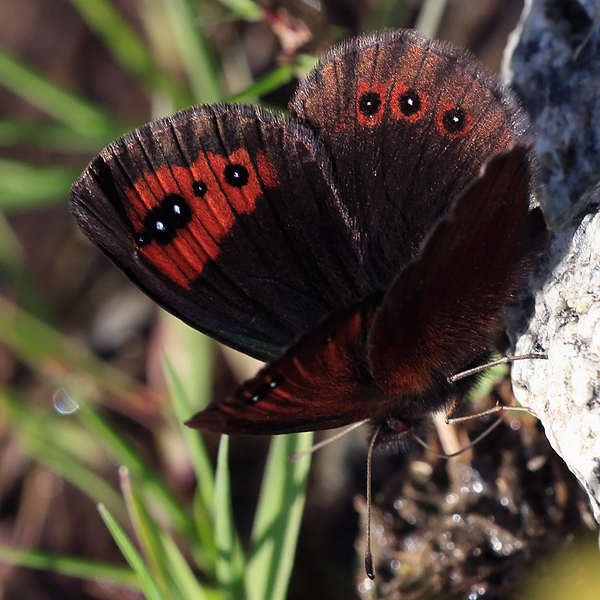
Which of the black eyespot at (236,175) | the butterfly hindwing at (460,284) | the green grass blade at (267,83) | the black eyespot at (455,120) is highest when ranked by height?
the green grass blade at (267,83)

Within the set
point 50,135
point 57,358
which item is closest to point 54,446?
point 57,358

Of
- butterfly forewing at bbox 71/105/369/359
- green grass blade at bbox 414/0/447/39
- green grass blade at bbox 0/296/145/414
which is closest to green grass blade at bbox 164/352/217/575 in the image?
butterfly forewing at bbox 71/105/369/359

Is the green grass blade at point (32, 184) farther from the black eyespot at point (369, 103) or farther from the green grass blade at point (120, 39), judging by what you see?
the black eyespot at point (369, 103)

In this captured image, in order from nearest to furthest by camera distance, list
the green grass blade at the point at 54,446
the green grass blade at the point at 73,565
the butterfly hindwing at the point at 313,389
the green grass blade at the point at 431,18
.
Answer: the butterfly hindwing at the point at 313,389 → the green grass blade at the point at 73,565 → the green grass blade at the point at 431,18 → the green grass blade at the point at 54,446

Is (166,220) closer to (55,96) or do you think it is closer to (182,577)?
(182,577)

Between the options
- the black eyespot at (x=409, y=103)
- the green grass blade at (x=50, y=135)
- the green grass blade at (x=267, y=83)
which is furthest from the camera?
the green grass blade at (x=50, y=135)

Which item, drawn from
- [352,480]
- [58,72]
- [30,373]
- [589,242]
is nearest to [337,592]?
[352,480]

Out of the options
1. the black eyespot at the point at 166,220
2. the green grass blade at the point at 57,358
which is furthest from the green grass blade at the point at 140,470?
the black eyespot at the point at 166,220

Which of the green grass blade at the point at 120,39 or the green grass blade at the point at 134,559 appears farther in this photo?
the green grass blade at the point at 120,39
